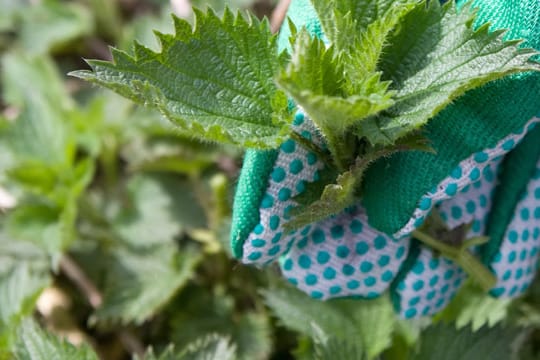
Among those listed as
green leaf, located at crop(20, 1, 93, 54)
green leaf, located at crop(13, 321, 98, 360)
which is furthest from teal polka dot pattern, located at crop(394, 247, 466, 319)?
green leaf, located at crop(20, 1, 93, 54)

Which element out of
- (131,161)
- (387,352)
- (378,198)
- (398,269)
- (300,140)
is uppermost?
(131,161)

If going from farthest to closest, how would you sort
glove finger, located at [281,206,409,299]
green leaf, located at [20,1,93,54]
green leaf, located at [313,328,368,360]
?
green leaf, located at [20,1,93,54]
green leaf, located at [313,328,368,360]
glove finger, located at [281,206,409,299]

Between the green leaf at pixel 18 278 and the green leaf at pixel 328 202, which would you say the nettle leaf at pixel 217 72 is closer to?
the green leaf at pixel 328 202

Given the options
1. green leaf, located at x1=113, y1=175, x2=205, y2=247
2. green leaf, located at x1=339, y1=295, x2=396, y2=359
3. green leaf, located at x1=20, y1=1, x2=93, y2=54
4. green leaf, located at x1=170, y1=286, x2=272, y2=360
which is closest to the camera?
green leaf, located at x1=339, y1=295, x2=396, y2=359

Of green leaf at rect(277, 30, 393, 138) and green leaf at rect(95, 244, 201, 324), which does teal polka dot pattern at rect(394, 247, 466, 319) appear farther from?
green leaf at rect(95, 244, 201, 324)

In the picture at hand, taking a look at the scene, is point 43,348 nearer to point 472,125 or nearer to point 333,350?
point 333,350

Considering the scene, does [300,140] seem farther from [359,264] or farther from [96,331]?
[96,331]

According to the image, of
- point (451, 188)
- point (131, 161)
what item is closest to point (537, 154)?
point (451, 188)

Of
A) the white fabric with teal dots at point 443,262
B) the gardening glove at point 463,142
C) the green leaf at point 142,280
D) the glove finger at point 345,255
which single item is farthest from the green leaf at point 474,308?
the green leaf at point 142,280
